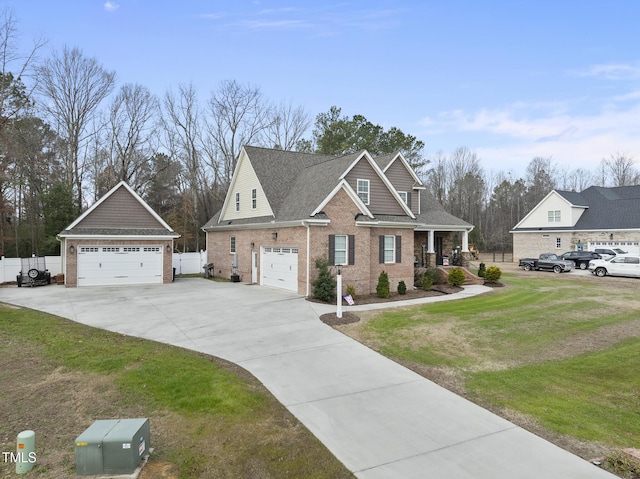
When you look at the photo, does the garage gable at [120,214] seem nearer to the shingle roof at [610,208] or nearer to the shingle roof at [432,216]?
the shingle roof at [432,216]

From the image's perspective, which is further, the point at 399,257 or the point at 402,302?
the point at 399,257

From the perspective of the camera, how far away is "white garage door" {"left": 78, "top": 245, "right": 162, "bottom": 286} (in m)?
21.7

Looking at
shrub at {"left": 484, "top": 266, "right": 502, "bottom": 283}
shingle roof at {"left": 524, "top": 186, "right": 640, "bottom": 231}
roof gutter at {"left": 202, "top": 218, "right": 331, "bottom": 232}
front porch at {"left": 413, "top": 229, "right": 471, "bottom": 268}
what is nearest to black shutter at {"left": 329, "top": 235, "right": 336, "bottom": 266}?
roof gutter at {"left": 202, "top": 218, "right": 331, "bottom": 232}

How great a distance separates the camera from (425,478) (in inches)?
183

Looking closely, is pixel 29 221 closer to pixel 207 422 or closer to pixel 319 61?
pixel 319 61

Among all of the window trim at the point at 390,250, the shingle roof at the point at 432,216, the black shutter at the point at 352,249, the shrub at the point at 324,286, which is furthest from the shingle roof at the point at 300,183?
the shrub at the point at 324,286

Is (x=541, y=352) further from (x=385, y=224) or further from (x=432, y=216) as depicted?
(x=432, y=216)

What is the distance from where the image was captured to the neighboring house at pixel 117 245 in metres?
21.5

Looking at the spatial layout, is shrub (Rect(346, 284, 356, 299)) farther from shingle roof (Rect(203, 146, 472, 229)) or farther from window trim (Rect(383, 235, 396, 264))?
shingle roof (Rect(203, 146, 472, 229))

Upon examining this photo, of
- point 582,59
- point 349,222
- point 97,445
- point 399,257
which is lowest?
point 97,445

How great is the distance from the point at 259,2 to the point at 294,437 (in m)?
14.0

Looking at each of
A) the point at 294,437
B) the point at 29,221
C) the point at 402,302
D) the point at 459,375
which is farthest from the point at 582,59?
the point at 29,221

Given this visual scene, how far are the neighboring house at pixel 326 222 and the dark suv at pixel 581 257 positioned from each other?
41.9ft

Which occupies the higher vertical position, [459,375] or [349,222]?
[349,222]
